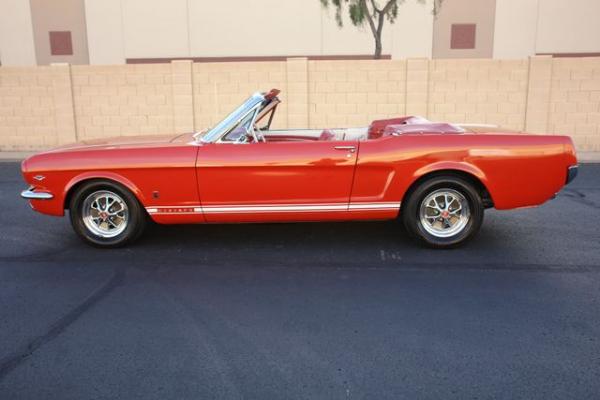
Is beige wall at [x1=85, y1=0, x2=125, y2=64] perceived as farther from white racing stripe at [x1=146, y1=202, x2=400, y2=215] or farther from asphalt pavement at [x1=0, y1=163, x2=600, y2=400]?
white racing stripe at [x1=146, y1=202, x2=400, y2=215]

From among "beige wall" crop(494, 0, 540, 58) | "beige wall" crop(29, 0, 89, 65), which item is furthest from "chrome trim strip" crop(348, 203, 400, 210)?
"beige wall" crop(29, 0, 89, 65)

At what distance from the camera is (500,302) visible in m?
3.94

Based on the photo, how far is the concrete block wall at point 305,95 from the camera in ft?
42.2

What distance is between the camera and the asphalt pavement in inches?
115

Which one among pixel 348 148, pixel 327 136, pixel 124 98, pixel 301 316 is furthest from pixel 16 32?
pixel 301 316

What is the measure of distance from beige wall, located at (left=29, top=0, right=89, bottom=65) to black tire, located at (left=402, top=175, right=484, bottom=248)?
2381cm

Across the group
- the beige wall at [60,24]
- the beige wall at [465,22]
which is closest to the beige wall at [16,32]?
the beige wall at [60,24]

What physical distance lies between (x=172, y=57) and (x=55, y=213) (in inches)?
818

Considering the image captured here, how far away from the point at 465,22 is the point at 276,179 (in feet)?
71.9

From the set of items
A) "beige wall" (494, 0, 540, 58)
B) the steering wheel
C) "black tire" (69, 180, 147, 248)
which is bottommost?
"black tire" (69, 180, 147, 248)

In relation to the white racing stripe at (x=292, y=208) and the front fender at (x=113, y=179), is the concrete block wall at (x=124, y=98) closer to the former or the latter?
the front fender at (x=113, y=179)

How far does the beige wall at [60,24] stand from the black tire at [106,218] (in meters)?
22.5

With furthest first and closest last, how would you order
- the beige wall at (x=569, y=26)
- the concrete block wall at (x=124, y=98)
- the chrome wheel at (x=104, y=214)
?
the beige wall at (x=569, y=26) < the concrete block wall at (x=124, y=98) < the chrome wheel at (x=104, y=214)

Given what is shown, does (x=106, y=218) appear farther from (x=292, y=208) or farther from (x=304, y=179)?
(x=304, y=179)
